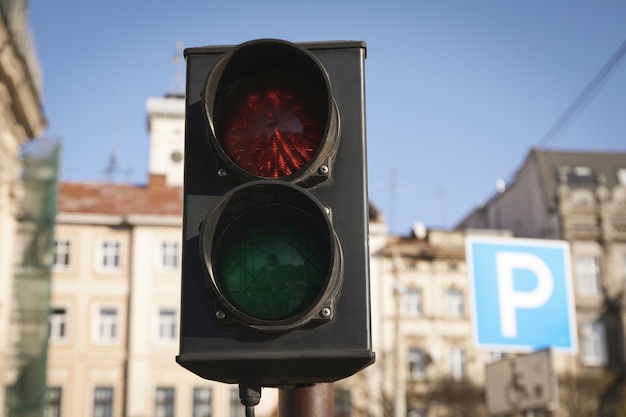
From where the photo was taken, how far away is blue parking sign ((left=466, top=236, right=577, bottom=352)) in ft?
28.7

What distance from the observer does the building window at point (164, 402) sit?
43312 millimetres

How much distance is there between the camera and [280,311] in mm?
2480

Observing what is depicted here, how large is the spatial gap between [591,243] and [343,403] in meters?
14.1

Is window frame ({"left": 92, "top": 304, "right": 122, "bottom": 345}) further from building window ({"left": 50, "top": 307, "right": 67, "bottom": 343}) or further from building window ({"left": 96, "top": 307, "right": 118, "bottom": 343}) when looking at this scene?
building window ({"left": 50, "top": 307, "right": 67, "bottom": 343})

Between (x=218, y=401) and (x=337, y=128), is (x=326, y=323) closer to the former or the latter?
(x=337, y=128)

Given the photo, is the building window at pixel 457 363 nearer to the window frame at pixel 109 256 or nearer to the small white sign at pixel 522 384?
the window frame at pixel 109 256

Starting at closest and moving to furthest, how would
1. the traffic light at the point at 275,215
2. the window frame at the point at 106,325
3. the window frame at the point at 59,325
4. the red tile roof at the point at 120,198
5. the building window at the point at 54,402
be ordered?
the traffic light at the point at 275,215, the building window at the point at 54,402, the window frame at the point at 59,325, the window frame at the point at 106,325, the red tile roof at the point at 120,198

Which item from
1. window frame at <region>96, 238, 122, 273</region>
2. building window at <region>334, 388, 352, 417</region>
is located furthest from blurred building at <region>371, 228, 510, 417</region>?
window frame at <region>96, 238, 122, 273</region>

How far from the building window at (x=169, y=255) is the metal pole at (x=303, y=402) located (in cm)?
4299

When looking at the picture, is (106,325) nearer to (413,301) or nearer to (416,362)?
(416,362)

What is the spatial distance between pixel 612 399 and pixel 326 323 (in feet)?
148

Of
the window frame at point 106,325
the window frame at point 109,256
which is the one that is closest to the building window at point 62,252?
the window frame at point 109,256

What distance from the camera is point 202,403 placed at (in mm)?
43531

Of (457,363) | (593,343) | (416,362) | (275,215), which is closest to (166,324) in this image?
(416,362)
